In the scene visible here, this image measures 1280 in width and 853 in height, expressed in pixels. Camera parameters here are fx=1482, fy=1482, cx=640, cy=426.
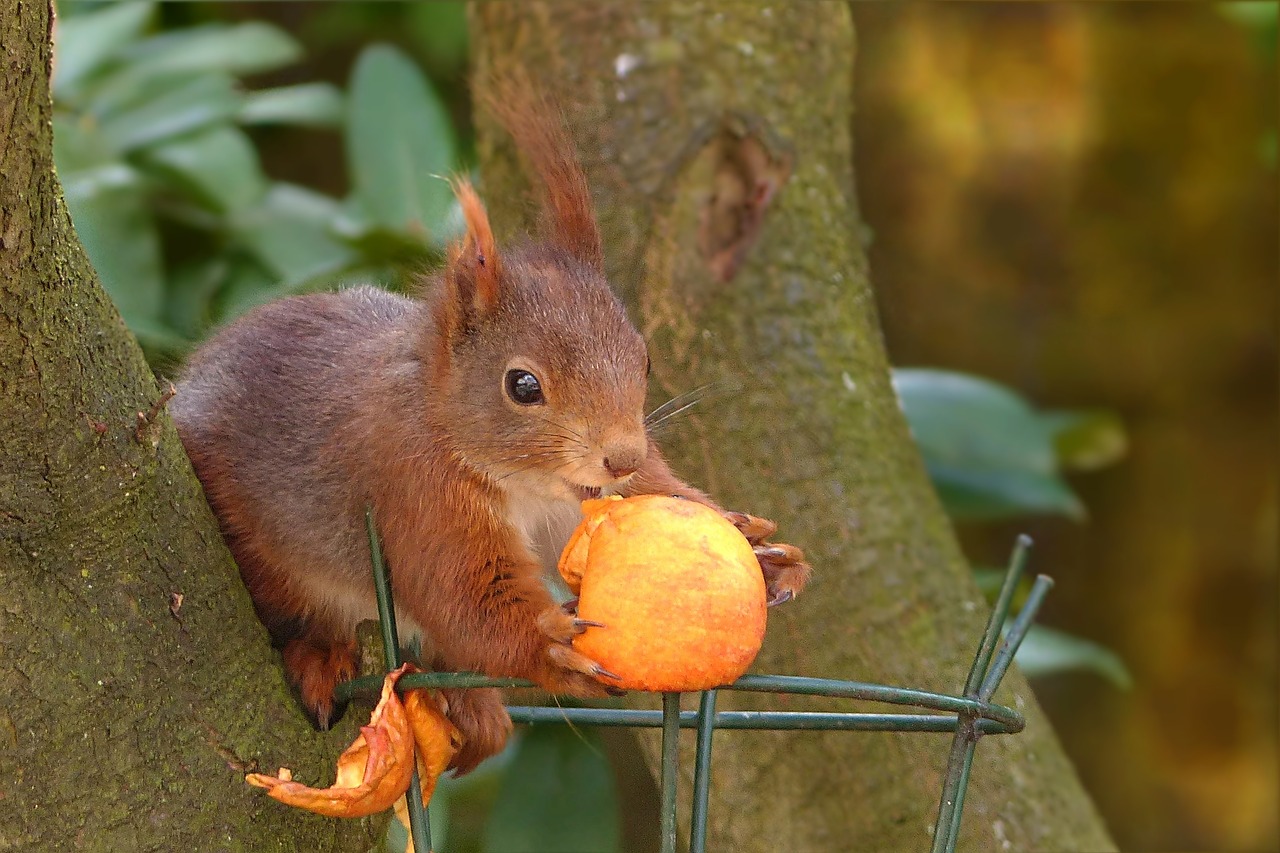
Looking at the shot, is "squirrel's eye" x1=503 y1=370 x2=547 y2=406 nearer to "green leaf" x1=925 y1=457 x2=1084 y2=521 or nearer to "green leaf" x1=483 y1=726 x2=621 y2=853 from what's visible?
"green leaf" x1=483 y1=726 x2=621 y2=853

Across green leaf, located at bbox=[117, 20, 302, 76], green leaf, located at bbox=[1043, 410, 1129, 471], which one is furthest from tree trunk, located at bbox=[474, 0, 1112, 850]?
green leaf, located at bbox=[1043, 410, 1129, 471]

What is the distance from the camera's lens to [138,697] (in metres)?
0.88

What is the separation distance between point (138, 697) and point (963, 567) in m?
0.76

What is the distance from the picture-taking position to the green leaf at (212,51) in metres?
2.03

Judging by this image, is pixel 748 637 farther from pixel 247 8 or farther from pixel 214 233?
pixel 247 8

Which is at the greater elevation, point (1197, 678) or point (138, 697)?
point (138, 697)

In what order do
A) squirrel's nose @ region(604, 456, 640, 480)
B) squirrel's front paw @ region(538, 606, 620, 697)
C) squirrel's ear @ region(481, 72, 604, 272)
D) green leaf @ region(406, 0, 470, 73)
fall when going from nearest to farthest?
squirrel's front paw @ region(538, 606, 620, 697)
squirrel's nose @ region(604, 456, 640, 480)
squirrel's ear @ region(481, 72, 604, 272)
green leaf @ region(406, 0, 470, 73)

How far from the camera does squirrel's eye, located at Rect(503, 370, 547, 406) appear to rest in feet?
3.48

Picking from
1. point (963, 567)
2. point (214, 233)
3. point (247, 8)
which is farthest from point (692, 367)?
point (247, 8)

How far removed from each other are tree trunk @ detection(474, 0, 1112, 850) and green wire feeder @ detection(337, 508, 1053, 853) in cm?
32

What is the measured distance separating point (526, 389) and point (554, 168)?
0.17 meters

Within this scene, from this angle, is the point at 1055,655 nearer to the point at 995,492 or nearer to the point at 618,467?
the point at 995,492

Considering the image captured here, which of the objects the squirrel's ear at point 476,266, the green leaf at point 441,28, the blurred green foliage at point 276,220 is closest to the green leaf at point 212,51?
the blurred green foliage at point 276,220

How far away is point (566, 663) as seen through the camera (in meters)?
0.91
